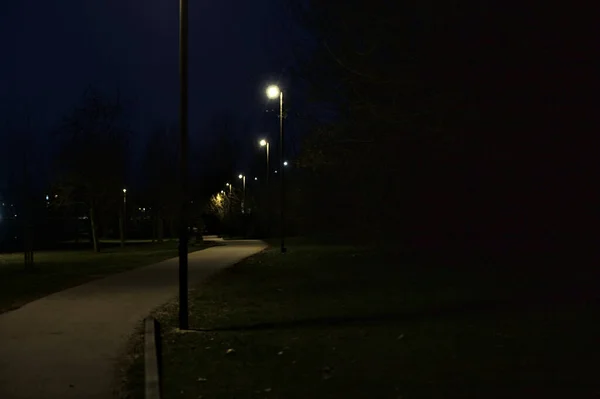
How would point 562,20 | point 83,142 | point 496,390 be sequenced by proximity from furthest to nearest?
point 83,142, point 562,20, point 496,390

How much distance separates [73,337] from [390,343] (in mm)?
4834

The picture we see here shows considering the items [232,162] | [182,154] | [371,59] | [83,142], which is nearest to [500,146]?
[371,59]

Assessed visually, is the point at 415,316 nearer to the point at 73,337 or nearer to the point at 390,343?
the point at 390,343

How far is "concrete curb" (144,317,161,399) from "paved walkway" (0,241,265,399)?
0.37 metres

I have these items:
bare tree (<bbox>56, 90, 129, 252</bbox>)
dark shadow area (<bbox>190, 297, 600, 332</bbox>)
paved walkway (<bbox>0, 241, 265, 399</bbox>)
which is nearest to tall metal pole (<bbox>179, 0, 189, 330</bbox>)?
dark shadow area (<bbox>190, 297, 600, 332</bbox>)

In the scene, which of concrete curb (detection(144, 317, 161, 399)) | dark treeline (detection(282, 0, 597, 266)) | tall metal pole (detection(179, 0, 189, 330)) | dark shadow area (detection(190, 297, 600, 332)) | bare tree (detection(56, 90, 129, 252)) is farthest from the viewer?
bare tree (detection(56, 90, 129, 252))

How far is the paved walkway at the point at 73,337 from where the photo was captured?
868cm

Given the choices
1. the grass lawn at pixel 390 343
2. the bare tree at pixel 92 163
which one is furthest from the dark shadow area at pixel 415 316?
the bare tree at pixel 92 163

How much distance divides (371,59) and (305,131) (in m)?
4.70

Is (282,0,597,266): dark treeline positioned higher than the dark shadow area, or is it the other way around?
(282,0,597,266): dark treeline

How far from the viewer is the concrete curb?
7920 millimetres

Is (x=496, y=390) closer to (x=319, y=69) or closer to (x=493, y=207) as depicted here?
(x=493, y=207)

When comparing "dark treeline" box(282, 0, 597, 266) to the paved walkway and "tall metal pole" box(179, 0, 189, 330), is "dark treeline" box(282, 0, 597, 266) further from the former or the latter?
the paved walkway

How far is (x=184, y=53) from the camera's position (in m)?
12.4
